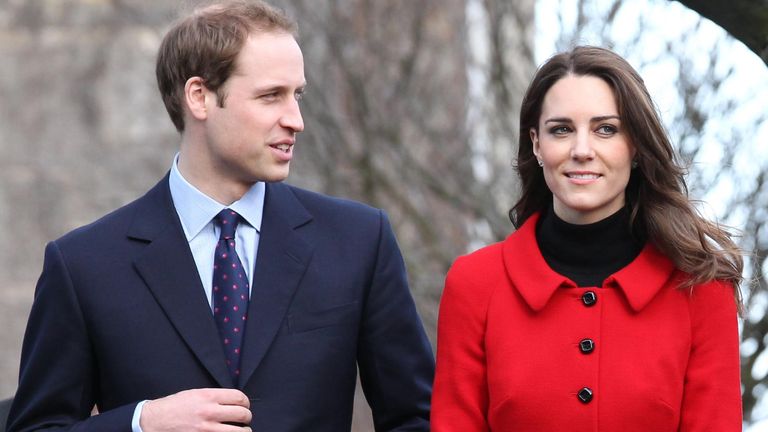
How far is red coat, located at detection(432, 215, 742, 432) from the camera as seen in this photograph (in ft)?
13.1

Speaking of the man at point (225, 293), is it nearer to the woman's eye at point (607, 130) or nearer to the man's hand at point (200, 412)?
the man's hand at point (200, 412)

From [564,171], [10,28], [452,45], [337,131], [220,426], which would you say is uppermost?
[10,28]

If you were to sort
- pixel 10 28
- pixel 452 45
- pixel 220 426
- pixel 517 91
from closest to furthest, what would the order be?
pixel 220 426
pixel 517 91
pixel 452 45
pixel 10 28

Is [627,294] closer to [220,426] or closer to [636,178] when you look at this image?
[636,178]

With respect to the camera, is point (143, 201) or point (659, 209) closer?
point (659, 209)

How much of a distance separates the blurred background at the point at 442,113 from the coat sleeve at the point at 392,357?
3.22ft

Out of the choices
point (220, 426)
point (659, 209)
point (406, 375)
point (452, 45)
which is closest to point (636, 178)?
point (659, 209)

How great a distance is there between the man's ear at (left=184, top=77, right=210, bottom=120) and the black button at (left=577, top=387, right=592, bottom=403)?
118cm

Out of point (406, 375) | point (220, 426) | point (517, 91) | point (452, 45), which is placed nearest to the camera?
point (220, 426)

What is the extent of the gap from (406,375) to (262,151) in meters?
0.71

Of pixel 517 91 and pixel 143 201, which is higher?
pixel 517 91

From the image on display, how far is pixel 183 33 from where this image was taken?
174 inches

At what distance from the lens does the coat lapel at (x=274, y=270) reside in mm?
4246

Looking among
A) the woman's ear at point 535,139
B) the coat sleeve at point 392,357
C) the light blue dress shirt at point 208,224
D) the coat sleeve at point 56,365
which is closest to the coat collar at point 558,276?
the woman's ear at point 535,139
